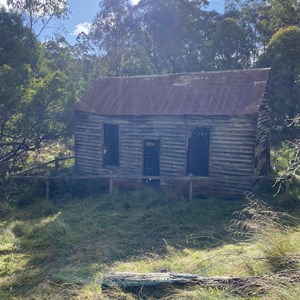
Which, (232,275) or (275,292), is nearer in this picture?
(275,292)

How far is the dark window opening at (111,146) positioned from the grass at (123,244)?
2.75m

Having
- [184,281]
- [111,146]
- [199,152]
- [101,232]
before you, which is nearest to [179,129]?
[199,152]

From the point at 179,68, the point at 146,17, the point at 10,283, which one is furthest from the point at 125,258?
the point at 146,17

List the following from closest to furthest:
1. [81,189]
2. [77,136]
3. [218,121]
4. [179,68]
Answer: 1. [218,121]
2. [81,189]
3. [77,136]
4. [179,68]

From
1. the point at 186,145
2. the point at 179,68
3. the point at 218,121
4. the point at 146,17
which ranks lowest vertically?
the point at 186,145

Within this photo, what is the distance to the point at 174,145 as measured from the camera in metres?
13.7

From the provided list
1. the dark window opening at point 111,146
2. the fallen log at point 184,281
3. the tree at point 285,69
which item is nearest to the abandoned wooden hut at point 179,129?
the dark window opening at point 111,146

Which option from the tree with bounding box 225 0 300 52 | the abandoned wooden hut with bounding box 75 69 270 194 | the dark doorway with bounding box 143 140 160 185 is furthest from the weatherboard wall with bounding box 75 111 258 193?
the tree with bounding box 225 0 300 52

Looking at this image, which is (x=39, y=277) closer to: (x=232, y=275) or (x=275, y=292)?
(x=232, y=275)

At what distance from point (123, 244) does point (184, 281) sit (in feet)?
13.0

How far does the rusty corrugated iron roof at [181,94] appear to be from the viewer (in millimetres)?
12898

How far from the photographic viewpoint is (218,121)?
12.9m

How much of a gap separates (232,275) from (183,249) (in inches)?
122

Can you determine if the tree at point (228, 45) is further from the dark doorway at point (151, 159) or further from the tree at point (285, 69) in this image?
the dark doorway at point (151, 159)
